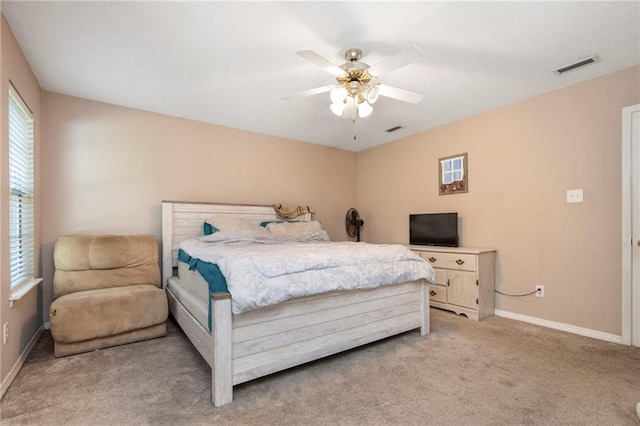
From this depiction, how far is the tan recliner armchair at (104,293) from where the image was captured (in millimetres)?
2354

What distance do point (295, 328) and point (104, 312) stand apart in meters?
1.60

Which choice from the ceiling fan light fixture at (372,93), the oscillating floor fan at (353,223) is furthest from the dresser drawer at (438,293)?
the ceiling fan light fixture at (372,93)

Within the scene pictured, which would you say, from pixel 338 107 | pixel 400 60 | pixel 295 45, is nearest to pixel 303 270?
pixel 338 107

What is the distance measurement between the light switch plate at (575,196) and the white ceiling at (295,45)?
1.02 metres

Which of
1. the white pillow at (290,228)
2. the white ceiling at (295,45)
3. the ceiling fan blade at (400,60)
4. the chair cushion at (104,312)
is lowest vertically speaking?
the chair cushion at (104,312)

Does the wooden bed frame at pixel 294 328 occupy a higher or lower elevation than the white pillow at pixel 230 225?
lower

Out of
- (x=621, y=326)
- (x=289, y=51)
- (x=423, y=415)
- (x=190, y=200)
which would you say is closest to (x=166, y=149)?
(x=190, y=200)

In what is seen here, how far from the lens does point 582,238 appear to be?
2863 millimetres

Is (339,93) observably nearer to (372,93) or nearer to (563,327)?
(372,93)

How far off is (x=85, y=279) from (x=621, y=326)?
4.74 metres

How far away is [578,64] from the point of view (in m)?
2.54

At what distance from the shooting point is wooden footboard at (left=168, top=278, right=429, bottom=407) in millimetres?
1771

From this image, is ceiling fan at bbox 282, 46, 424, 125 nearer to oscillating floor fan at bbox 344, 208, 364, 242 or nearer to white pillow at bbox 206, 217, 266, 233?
white pillow at bbox 206, 217, 266, 233

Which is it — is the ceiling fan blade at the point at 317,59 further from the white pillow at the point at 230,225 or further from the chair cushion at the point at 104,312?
the chair cushion at the point at 104,312
